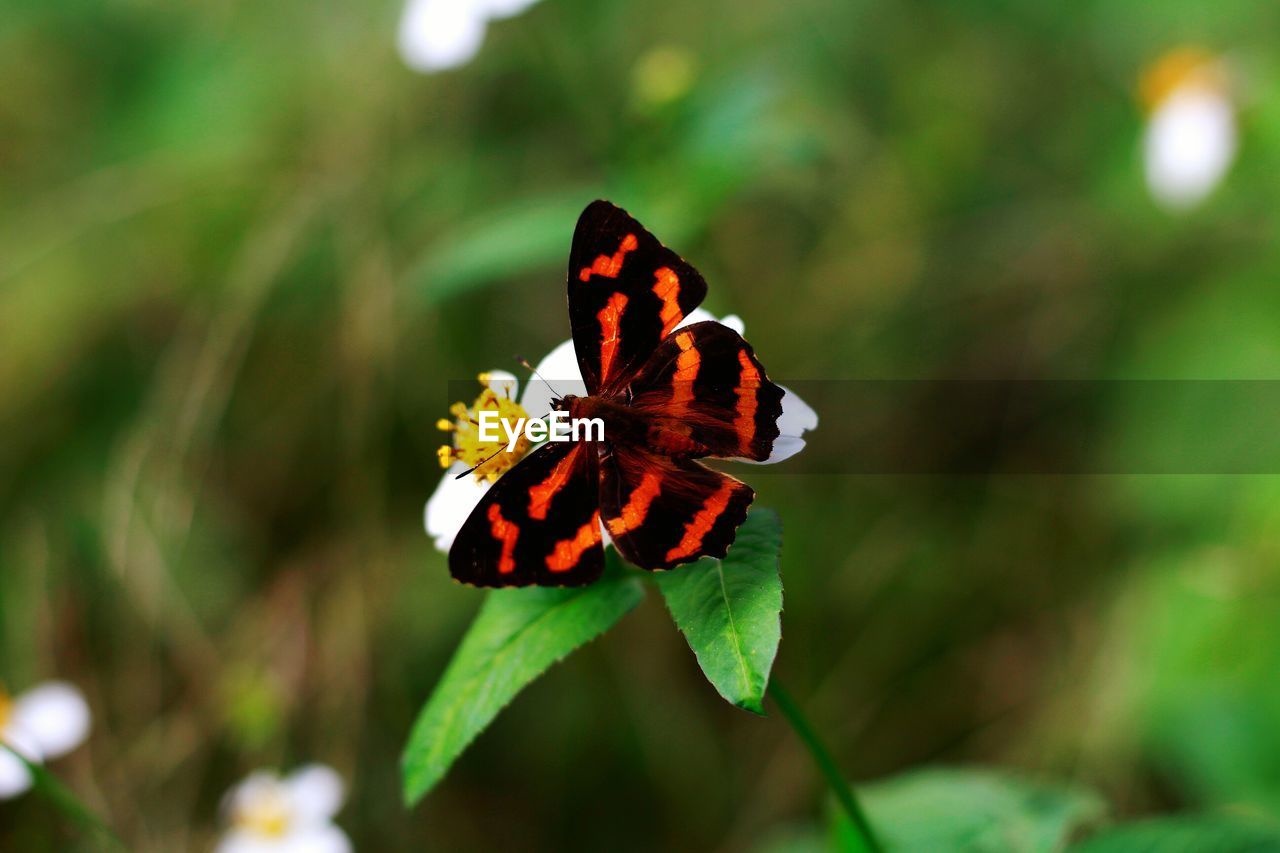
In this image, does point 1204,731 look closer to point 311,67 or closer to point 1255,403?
point 1255,403

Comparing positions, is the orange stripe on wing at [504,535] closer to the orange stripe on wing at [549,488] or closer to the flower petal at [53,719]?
the orange stripe on wing at [549,488]

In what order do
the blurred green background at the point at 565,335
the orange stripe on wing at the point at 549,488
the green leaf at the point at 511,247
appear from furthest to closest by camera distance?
the blurred green background at the point at 565,335
the green leaf at the point at 511,247
the orange stripe on wing at the point at 549,488

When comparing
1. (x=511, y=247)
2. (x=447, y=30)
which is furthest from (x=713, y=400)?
(x=447, y=30)

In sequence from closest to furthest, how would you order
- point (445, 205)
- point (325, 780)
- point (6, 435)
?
point (325, 780), point (6, 435), point (445, 205)

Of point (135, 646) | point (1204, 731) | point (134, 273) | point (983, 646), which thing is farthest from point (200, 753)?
point (1204, 731)

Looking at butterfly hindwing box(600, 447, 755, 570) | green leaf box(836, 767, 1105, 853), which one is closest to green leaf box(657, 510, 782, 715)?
butterfly hindwing box(600, 447, 755, 570)

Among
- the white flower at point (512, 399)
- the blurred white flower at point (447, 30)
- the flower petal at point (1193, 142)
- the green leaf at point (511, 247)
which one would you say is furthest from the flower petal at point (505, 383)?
the flower petal at point (1193, 142)

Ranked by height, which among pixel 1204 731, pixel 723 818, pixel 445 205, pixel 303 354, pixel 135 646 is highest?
pixel 445 205

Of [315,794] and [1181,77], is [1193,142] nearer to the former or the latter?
[1181,77]
